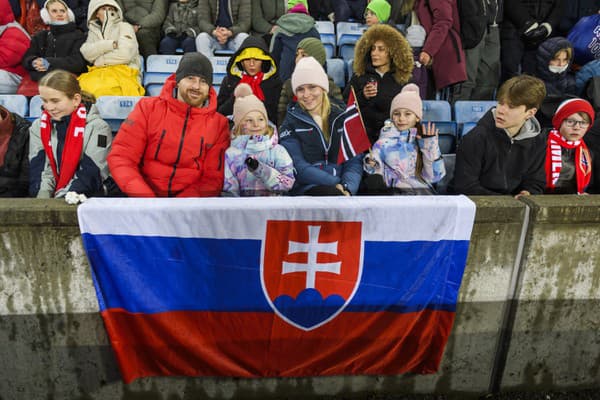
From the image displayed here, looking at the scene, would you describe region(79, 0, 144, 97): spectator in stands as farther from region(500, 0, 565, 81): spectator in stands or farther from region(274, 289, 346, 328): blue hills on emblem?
region(500, 0, 565, 81): spectator in stands

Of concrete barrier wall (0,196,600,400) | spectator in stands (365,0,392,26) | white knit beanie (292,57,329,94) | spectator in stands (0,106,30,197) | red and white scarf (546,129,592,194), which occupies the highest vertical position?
spectator in stands (365,0,392,26)

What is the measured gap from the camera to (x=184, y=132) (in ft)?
11.0

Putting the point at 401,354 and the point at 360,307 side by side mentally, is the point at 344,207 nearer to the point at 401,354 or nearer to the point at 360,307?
the point at 360,307

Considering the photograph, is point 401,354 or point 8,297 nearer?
point 8,297

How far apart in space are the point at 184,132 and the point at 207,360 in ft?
5.29

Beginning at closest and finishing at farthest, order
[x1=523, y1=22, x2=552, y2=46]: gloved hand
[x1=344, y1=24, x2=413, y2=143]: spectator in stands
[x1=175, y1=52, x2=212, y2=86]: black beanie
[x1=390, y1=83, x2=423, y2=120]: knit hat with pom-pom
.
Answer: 1. [x1=175, y1=52, x2=212, y2=86]: black beanie
2. [x1=390, y1=83, x2=423, y2=120]: knit hat with pom-pom
3. [x1=344, y1=24, x2=413, y2=143]: spectator in stands
4. [x1=523, y1=22, x2=552, y2=46]: gloved hand

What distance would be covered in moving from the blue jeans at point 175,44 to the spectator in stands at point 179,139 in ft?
10.8

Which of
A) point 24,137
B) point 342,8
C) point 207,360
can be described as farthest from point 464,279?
point 342,8

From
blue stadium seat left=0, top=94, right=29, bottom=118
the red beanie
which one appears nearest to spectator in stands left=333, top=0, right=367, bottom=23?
the red beanie

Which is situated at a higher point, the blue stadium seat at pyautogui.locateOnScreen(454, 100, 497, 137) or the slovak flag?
the blue stadium seat at pyautogui.locateOnScreen(454, 100, 497, 137)

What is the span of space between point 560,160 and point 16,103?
5.35m

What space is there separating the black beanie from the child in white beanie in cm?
146

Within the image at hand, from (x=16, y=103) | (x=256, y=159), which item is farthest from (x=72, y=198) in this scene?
(x=16, y=103)

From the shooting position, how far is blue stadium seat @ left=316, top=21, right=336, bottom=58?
21.5 ft
